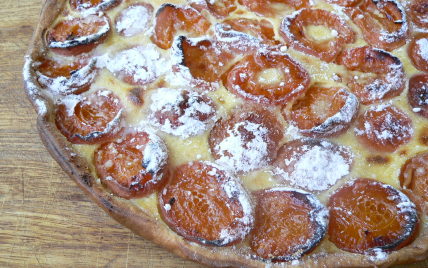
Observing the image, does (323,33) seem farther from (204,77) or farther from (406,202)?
(406,202)

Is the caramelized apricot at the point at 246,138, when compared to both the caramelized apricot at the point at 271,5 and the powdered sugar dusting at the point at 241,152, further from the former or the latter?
the caramelized apricot at the point at 271,5

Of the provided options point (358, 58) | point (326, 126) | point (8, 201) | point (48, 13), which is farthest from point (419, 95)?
point (8, 201)

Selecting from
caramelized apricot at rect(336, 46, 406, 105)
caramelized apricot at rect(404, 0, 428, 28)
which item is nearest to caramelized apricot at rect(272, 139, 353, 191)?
caramelized apricot at rect(336, 46, 406, 105)

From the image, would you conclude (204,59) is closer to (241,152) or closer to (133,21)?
(133,21)

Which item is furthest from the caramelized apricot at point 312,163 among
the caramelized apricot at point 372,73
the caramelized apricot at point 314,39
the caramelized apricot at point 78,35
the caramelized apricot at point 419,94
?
the caramelized apricot at point 78,35

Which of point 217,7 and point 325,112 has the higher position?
point 217,7

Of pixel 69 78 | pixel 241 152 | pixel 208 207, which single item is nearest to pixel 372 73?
pixel 241 152
